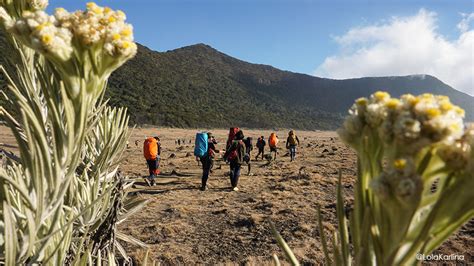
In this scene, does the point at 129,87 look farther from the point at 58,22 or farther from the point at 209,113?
the point at 58,22

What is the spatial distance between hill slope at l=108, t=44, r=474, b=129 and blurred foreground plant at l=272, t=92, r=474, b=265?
5873 cm

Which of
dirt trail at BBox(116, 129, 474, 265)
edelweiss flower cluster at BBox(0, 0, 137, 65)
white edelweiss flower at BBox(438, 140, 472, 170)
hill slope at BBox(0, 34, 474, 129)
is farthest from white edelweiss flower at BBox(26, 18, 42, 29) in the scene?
hill slope at BBox(0, 34, 474, 129)

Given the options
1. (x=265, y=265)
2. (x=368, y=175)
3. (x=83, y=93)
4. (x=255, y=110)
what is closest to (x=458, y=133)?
(x=368, y=175)

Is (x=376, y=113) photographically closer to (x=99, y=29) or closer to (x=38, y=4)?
(x=99, y=29)

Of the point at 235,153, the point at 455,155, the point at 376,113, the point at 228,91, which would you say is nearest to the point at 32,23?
the point at 376,113

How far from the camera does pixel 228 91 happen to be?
103062 millimetres

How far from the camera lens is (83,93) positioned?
938mm

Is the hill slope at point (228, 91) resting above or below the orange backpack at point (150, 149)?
above

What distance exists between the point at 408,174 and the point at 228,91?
10328cm

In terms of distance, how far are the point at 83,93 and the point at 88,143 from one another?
4.08 ft

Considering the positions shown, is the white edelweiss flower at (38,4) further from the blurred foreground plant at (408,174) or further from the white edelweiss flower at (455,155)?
the white edelweiss flower at (455,155)

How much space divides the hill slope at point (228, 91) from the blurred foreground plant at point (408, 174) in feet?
193

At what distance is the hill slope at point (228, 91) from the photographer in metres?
69.7

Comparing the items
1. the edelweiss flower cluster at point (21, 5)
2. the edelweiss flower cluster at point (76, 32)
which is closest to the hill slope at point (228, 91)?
the edelweiss flower cluster at point (21, 5)
